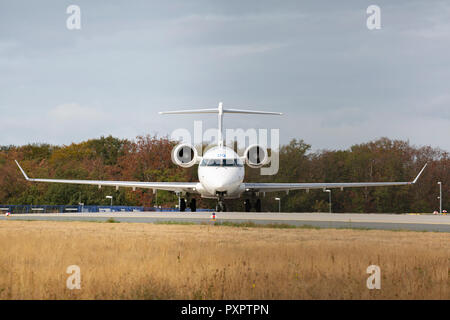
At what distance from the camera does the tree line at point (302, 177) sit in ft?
232

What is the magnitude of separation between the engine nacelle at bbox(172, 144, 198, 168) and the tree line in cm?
2655

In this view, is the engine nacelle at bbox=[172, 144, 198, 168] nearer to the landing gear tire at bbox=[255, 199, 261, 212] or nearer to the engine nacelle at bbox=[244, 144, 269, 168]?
the engine nacelle at bbox=[244, 144, 269, 168]

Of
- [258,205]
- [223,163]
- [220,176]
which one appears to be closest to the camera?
[220,176]

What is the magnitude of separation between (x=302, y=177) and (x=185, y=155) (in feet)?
115

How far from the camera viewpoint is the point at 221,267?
10.8 m

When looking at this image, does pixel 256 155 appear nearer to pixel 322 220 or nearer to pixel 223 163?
pixel 223 163

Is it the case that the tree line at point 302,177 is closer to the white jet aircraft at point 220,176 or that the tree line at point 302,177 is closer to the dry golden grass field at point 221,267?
the white jet aircraft at point 220,176

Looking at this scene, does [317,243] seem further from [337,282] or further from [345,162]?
[345,162]

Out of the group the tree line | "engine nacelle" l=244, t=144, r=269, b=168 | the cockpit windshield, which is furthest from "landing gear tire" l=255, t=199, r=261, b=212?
the tree line

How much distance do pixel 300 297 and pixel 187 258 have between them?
4172 millimetres

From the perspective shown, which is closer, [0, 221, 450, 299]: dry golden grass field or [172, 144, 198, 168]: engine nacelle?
[0, 221, 450, 299]: dry golden grass field

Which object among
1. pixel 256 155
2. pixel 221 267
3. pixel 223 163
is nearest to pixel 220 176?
pixel 223 163

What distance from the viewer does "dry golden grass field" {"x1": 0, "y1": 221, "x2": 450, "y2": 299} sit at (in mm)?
8523
